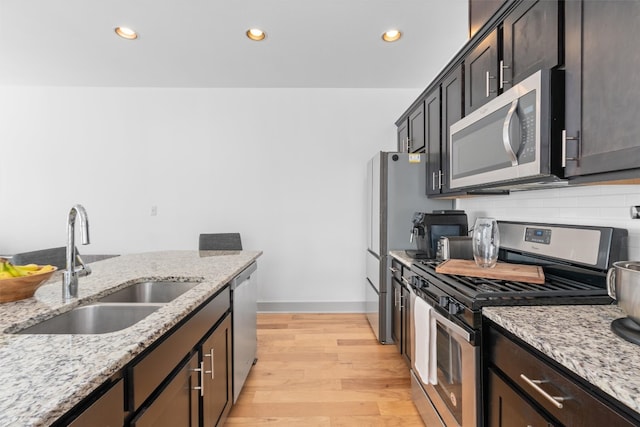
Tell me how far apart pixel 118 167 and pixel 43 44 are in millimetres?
1270

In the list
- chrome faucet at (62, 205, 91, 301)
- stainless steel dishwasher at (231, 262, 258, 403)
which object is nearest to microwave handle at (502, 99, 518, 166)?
stainless steel dishwasher at (231, 262, 258, 403)

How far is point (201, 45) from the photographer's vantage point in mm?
2586

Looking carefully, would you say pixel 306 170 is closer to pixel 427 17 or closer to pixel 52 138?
pixel 427 17

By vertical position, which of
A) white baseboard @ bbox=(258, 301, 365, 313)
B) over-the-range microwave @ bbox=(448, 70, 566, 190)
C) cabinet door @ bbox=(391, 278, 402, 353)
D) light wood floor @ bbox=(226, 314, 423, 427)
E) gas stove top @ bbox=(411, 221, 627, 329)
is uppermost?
over-the-range microwave @ bbox=(448, 70, 566, 190)

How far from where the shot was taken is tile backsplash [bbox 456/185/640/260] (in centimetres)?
123

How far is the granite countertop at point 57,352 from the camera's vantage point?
537mm

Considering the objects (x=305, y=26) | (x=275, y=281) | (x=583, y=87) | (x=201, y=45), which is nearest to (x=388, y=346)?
(x=275, y=281)

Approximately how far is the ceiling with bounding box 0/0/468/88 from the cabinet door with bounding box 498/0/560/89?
0.79 meters

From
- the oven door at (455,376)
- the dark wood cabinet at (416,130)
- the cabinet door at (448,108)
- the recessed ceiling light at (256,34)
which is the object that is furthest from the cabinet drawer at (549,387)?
the recessed ceiling light at (256,34)

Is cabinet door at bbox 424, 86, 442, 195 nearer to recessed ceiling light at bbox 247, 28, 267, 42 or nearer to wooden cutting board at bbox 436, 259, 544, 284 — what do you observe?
wooden cutting board at bbox 436, 259, 544, 284

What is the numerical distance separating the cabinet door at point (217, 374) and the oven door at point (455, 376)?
3.34ft

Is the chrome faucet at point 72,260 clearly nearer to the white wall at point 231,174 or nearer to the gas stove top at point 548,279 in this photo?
the gas stove top at point 548,279

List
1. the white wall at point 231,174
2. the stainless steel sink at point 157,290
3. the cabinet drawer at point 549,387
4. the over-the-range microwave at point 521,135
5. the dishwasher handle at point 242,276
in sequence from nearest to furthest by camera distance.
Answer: the cabinet drawer at point 549,387, the over-the-range microwave at point 521,135, the stainless steel sink at point 157,290, the dishwasher handle at point 242,276, the white wall at point 231,174

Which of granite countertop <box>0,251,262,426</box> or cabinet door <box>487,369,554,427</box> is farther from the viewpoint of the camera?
cabinet door <box>487,369,554,427</box>
